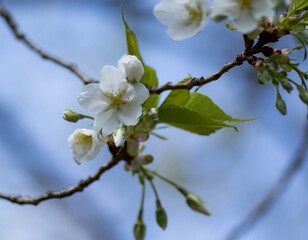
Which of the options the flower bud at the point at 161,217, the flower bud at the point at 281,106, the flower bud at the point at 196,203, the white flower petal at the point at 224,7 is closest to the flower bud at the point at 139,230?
the flower bud at the point at 161,217

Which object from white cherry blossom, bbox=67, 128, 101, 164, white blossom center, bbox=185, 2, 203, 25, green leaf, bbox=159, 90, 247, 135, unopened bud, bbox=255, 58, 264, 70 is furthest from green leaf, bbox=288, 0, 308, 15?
white cherry blossom, bbox=67, 128, 101, 164

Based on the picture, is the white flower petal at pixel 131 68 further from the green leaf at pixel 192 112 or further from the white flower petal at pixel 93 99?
the green leaf at pixel 192 112

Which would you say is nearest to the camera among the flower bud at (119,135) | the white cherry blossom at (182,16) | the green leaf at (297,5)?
the white cherry blossom at (182,16)

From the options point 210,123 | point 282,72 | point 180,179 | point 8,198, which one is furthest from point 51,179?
point 282,72

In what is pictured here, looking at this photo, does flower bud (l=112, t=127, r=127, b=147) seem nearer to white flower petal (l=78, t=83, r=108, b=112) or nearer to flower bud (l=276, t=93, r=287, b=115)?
white flower petal (l=78, t=83, r=108, b=112)

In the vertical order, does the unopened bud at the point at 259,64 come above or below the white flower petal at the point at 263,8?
below

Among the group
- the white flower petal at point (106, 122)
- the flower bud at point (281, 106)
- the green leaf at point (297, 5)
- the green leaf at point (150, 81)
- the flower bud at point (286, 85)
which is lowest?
the green leaf at point (150, 81)

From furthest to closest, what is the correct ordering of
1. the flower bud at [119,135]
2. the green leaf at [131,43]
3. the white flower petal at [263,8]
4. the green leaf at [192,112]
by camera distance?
the green leaf at [131,43] < the green leaf at [192,112] < the flower bud at [119,135] < the white flower petal at [263,8]

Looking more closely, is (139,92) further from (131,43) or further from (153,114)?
(131,43)

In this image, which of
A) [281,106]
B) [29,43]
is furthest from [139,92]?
[29,43]
